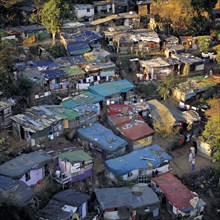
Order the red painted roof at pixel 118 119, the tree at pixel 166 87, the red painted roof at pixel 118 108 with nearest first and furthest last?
the red painted roof at pixel 118 119
the red painted roof at pixel 118 108
the tree at pixel 166 87

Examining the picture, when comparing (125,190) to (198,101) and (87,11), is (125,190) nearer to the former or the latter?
(198,101)

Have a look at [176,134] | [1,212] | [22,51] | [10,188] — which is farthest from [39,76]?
[1,212]

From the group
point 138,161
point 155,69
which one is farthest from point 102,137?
point 155,69

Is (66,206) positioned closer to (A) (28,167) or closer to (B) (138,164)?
(A) (28,167)

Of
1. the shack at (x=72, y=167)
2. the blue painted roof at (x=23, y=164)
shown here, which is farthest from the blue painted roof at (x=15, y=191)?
the shack at (x=72, y=167)

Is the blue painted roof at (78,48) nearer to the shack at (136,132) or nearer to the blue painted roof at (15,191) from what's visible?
the shack at (136,132)
